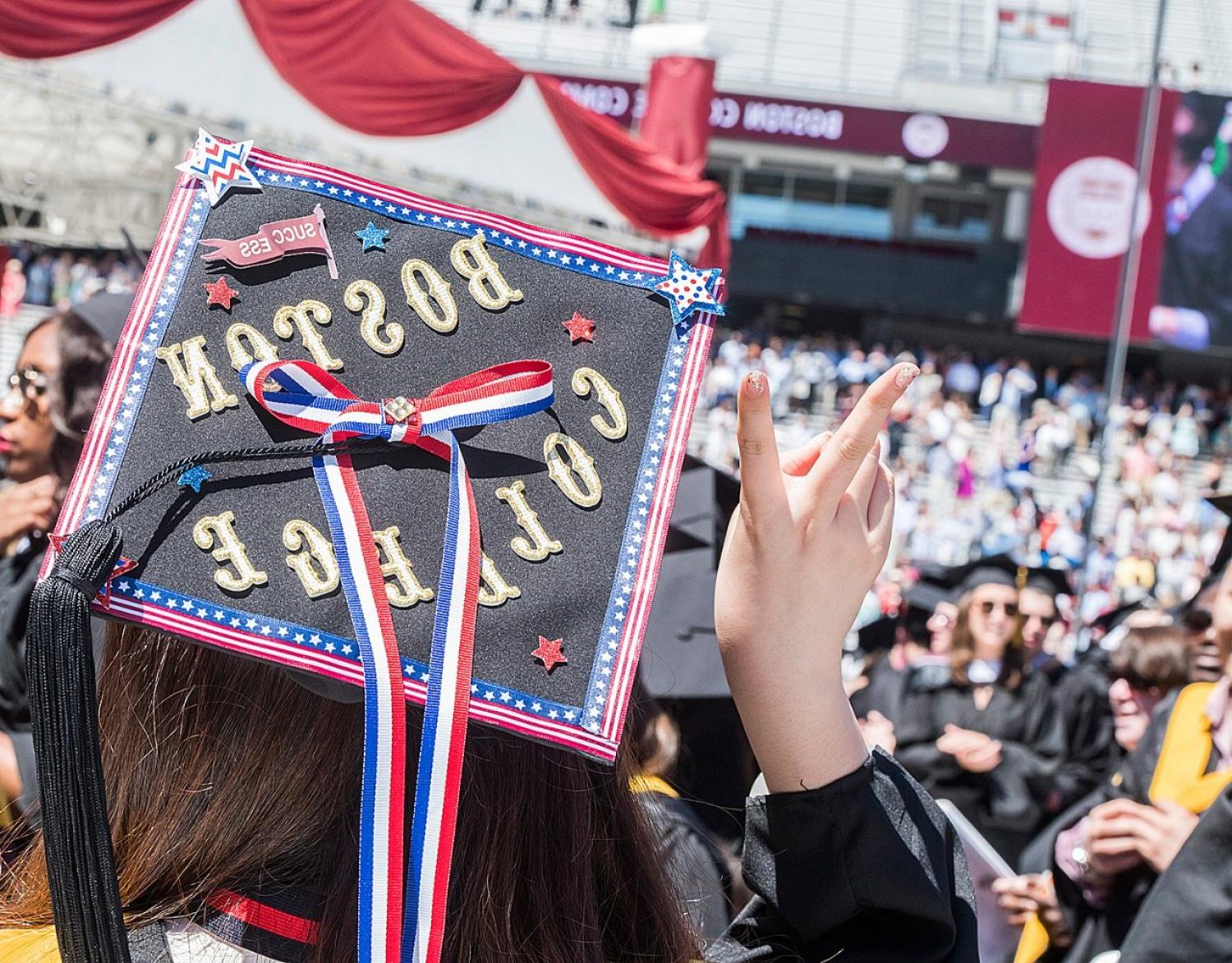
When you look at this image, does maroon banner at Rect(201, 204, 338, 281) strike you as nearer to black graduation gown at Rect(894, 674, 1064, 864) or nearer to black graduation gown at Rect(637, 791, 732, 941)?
black graduation gown at Rect(637, 791, 732, 941)

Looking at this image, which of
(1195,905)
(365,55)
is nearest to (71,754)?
(1195,905)

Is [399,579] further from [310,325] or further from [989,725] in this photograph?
[989,725]

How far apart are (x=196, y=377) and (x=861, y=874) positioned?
2.36ft

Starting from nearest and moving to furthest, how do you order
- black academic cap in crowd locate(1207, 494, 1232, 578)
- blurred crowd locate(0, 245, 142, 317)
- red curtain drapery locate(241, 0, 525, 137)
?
black academic cap in crowd locate(1207, 494, 1232, 578) < red curtain drapery locate(241, 0, 525, 137) < blurred crowd locate(0, 245, 142, 317)

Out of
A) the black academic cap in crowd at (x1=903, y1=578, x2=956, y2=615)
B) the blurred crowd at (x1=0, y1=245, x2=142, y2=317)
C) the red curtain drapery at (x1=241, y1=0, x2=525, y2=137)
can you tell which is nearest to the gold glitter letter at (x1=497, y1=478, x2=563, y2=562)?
the red curtain drapery at (x1=241, y1=0, x2=525, y2=137)

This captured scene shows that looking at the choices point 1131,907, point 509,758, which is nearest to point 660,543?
point 509,758

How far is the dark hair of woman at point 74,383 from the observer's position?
249 centimetres

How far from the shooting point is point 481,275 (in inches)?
42.1

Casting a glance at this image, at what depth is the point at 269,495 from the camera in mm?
995

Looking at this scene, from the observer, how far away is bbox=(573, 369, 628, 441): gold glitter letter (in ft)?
3.39

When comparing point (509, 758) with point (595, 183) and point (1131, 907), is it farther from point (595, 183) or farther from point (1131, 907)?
point (595, 183)

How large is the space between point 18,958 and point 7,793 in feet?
4.46

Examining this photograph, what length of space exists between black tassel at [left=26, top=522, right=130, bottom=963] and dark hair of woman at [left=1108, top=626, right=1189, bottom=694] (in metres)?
3.38

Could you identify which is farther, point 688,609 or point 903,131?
point 903,131
